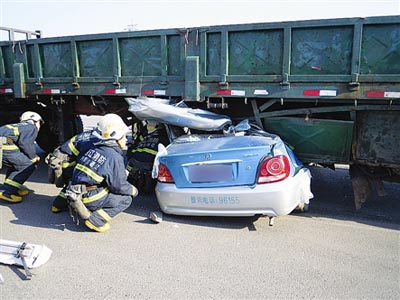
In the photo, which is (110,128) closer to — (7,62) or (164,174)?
(164,174)

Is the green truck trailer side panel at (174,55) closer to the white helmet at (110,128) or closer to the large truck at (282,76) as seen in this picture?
the large truck at (282,76)

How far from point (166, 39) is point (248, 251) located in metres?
2.93

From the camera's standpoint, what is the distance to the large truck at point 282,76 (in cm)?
396

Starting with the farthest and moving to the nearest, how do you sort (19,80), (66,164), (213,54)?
(19,80)
(213,54)
(66,164)

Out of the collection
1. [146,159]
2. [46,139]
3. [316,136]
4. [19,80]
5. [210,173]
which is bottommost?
[46,139]

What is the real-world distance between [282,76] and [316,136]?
2.76 feet

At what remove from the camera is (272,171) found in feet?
11.9

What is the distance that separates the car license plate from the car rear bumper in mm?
105

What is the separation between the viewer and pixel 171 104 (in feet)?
15.8

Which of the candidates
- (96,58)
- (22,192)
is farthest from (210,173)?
(22,192)

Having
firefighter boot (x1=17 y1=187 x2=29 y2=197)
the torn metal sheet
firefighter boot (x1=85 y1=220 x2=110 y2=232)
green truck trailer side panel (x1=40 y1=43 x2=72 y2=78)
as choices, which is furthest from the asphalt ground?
green truck trailer side panel (x1=40 y1=43 x2=72 y2=78)

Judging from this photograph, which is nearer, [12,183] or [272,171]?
[272,171]

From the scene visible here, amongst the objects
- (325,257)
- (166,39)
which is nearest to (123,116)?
(166,39)

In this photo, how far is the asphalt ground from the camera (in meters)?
2.71
